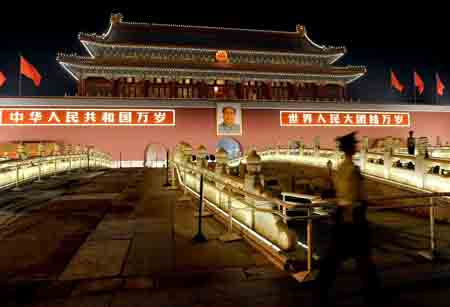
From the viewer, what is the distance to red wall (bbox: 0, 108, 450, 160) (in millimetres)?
20625

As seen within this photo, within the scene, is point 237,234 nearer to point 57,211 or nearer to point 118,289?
Answer: point 118,289

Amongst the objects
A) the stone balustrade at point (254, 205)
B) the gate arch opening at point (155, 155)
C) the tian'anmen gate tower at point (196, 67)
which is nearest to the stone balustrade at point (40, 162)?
the gate arch opening at point (155, 155)

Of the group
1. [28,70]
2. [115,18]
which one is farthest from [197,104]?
[115,18]

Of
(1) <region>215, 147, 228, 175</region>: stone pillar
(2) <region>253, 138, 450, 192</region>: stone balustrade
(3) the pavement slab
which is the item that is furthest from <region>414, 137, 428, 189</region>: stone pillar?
(3) the pavement slab

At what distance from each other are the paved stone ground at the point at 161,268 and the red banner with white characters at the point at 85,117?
15693mm

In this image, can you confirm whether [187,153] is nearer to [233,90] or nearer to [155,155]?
[155,155]

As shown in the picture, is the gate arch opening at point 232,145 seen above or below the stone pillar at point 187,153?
above

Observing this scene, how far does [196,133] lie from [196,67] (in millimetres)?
5083

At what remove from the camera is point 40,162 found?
12.1 meters

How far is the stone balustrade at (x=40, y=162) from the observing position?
390 inches

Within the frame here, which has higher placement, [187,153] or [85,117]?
[85,117]

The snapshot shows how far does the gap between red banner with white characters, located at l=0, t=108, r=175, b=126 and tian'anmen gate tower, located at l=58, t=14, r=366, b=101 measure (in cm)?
263

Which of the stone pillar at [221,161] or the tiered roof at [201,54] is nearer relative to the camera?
the stone pillar at [221,161]

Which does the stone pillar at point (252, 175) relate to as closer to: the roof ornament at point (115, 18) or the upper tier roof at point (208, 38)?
the upper tier roof at point (208, 38)
